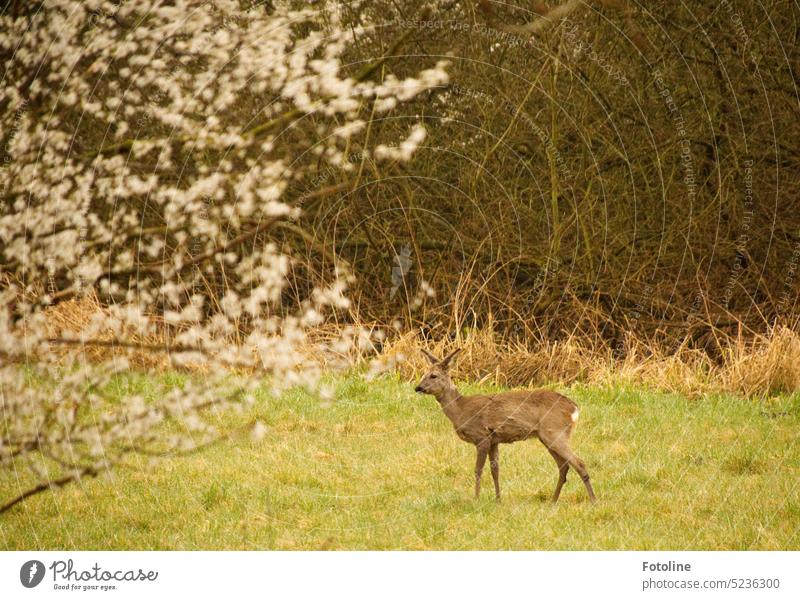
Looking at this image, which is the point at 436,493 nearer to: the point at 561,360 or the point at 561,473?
the point at 561,473

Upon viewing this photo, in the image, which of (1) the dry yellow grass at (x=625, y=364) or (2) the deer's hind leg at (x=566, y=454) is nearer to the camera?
(2) the deer's hind leg at (x=566, y=454)

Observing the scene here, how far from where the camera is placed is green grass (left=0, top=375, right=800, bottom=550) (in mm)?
5293

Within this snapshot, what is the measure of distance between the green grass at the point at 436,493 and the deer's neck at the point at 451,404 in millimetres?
490

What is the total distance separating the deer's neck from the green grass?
490mm

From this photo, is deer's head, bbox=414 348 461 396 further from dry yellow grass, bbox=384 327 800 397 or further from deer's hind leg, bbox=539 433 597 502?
dry yellow grass, bbox=384 327 800 397

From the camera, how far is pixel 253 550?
5277mm

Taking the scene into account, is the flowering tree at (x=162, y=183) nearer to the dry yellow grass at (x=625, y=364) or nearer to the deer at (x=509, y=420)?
the dry yellow grass at (x=625, y=364)

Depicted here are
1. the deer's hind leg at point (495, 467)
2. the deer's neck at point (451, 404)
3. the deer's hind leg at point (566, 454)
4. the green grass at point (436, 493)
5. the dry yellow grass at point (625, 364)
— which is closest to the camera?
the green grass at point (436, 493)

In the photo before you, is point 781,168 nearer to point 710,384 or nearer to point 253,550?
point 710,384

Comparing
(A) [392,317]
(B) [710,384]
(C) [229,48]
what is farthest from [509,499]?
(C) [229,48]

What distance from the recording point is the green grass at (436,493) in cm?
529
